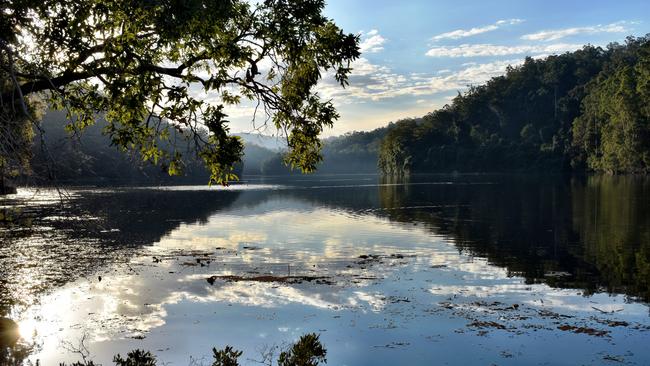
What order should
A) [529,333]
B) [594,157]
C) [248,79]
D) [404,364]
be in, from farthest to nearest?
[594,157], [529,333], [404,364], [248,79]

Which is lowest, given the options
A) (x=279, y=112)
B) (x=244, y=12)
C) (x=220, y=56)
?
(x=279, y=112)

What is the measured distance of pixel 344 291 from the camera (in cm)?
2550

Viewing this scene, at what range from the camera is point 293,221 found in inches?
2425

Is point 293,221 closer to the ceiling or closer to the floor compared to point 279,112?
closer to the floor

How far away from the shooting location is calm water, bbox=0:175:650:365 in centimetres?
1742

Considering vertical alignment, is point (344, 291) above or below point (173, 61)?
below

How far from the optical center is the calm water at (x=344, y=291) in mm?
17422

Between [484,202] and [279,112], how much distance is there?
68.4 metres

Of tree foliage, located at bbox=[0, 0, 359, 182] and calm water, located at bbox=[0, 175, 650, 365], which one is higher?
tree foliage, located at bbox=[0, 0, 359, 182]

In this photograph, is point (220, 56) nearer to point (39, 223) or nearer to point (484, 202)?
point (39, 223)

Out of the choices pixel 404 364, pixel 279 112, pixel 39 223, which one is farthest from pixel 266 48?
pixel 39 223

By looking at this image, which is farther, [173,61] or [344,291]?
[344,291]

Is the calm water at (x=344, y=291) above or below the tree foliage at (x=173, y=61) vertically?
below

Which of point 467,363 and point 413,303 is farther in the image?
point 413,303
